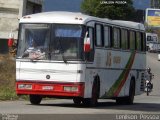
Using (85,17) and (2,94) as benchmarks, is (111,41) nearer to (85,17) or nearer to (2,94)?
(85,17)

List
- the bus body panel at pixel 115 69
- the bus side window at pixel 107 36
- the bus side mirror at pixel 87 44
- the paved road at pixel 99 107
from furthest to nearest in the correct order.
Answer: the bus side window at pixel 107 36
the bus body panel at pixel 115 69
the bus side mirror at pixel 87 44
the paved road at pixel 99 107

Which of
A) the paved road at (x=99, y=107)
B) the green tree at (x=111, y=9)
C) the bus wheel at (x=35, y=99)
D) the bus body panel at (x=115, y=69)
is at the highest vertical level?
the green tree at (x=111, y=9)

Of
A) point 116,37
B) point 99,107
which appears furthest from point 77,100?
point 116,37

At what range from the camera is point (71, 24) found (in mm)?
23188

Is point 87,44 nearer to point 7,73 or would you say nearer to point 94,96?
point 94,96

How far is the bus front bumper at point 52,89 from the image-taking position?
2272cm

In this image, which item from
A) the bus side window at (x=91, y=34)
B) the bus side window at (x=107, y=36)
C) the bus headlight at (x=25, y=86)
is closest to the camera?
the bus headlight at (x=25, y=86)

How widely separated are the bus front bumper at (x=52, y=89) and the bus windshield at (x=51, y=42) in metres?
0.90

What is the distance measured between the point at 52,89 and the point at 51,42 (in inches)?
64.4

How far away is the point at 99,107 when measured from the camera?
979 inches

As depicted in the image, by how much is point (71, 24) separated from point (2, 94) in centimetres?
697

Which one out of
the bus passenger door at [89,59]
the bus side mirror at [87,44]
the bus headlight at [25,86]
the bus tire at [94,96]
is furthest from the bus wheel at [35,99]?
the bus side mirror at [87,44]

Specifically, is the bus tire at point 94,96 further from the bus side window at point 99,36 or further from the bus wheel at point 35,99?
the bus wheel at point 35,99

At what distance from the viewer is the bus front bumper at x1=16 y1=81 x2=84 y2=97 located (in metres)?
22.7
